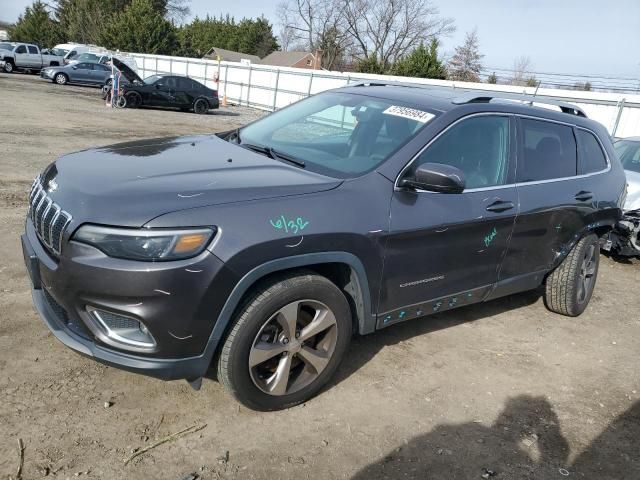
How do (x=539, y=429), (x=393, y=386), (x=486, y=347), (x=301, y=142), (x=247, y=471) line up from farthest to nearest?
(x=486, y=347), (x=301, y=142), (x=393, y=386), (x=539, y=429), (x=247, y=471)

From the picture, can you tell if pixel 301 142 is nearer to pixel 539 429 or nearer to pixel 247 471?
pixel 247 471

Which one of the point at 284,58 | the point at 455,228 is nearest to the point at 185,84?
the point at 455,228

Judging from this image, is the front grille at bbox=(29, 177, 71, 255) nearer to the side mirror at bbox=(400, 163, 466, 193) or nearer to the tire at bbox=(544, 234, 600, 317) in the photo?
the side mirror at bbox=(400, 163, 466, 193)

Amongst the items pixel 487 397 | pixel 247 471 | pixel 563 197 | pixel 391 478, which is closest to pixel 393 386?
pixel 487 397

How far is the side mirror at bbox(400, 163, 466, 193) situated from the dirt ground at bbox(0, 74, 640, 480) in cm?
130

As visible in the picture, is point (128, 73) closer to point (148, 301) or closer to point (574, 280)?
point (574, 280)

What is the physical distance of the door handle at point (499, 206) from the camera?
3698 mm

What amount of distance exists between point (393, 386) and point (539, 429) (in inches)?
35.4

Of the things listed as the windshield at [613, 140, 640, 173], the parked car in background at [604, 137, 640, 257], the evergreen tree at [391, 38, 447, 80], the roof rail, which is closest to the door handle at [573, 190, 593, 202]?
the roof rail

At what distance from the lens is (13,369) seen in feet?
10.5

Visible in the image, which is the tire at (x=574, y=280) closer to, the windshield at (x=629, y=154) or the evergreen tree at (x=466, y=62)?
the windshield at (x=629, y=154)

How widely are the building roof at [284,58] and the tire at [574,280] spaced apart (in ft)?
221

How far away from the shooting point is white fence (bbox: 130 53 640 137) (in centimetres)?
1483

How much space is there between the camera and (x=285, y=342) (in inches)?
115
